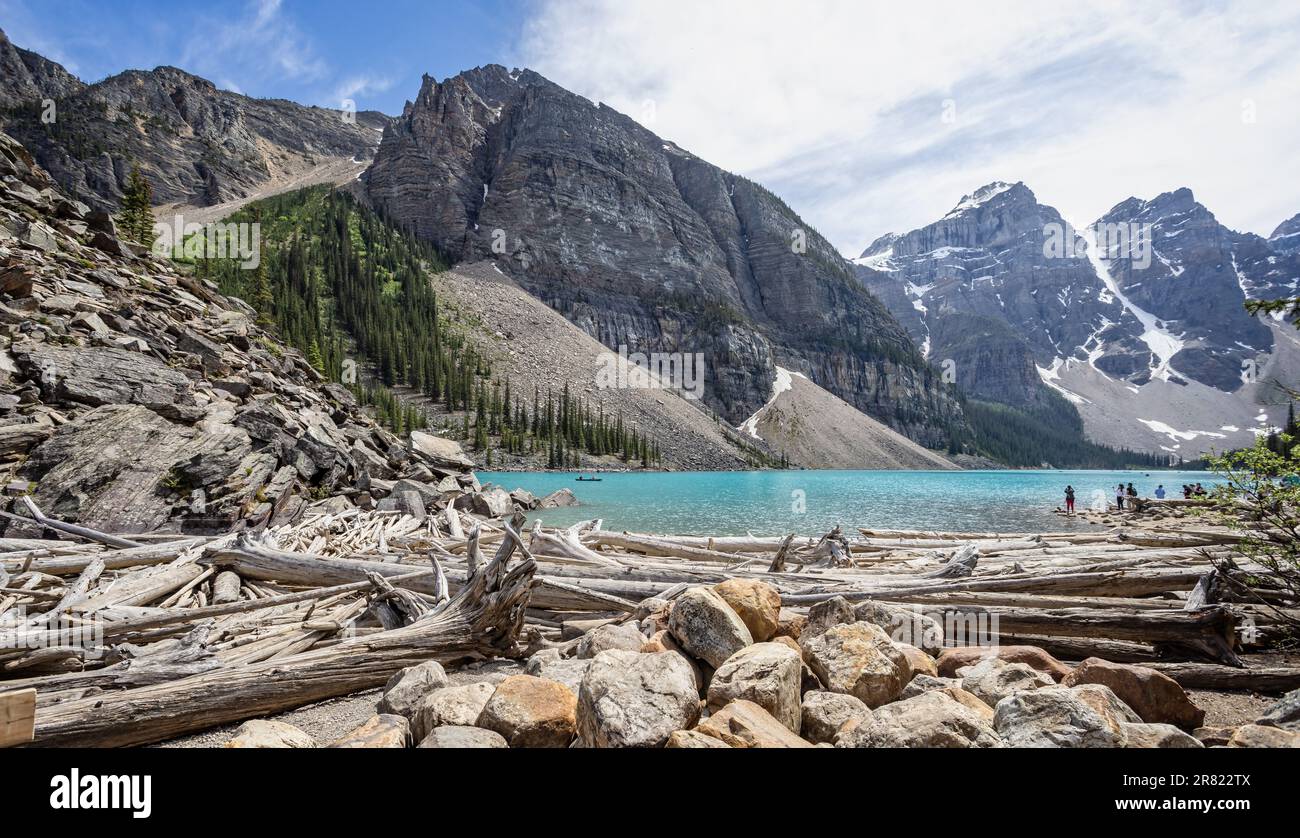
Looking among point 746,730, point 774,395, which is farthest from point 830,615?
point 774,395

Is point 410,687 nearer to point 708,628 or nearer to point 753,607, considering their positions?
point 708,628

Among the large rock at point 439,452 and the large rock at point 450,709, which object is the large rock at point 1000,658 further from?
the large rock at point 439,452

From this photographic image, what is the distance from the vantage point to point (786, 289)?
7638 inches

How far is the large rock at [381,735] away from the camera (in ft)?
11.0

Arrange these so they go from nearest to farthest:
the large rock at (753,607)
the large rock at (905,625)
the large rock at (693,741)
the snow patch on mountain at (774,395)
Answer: the large rock at (693,741) < the large rock at (753,607) < the large rock at (905,625) < the snow patch on mountain at (774,395)

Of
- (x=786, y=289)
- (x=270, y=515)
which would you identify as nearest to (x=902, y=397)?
(x=786, y=289)

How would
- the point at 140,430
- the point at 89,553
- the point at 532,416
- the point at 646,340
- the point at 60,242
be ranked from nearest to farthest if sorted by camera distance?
1. the point at 89,553
2. the point at 140,430
3. the point at 60,242
4. the point at 532,416
5. the point at 646,340

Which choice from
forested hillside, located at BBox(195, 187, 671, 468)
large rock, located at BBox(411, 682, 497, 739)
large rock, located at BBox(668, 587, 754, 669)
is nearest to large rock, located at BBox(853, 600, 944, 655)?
large rock, located at BBox(668, 587, 754, 669)

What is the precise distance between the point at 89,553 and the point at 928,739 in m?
12.0

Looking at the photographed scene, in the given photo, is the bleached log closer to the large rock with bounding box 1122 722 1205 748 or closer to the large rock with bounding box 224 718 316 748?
the large rock with bounding box 224 718 316 748

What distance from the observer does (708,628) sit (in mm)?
4570

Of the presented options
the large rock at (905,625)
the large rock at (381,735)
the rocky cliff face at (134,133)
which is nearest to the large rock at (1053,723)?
the large rock at (905,625)

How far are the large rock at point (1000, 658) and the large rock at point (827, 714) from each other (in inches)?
68.2
